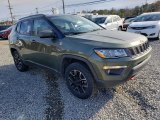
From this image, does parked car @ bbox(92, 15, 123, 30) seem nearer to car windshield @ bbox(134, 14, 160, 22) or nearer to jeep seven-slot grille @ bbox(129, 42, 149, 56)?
car windshield @ bbox(134, 14, 160, 22)

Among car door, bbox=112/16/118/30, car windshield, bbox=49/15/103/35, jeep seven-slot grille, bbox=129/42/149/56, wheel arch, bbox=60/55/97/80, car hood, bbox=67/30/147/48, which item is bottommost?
car door, bbox=112/16/118/30

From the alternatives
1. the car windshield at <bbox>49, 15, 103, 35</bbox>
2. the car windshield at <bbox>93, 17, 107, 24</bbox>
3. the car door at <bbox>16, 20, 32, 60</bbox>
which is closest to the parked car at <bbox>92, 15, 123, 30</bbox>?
the car windshield at <bbox>93, 17, 107, 24</bbox>

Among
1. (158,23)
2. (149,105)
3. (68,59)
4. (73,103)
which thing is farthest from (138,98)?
(158,23)

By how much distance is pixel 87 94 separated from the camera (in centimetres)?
411

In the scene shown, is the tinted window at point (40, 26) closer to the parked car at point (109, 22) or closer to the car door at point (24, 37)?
the car door at point (24, 37)

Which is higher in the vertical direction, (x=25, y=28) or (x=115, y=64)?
(x=25, y=28)

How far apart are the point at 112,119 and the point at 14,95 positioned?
97.6 inches

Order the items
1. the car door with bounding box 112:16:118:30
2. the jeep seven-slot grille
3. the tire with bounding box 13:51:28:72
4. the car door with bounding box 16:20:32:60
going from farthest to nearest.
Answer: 1. the car door with bounding box 112:16:118:30
2. the tire with bounding box 13:51:28:72
3. the car door with bounding box 16:20:32:60
4. the jeep seven-slot grille

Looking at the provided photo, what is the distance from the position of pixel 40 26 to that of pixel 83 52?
1846 mm

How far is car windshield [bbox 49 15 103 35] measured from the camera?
4.59 m

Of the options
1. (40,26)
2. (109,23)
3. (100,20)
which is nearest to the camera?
(40,26)

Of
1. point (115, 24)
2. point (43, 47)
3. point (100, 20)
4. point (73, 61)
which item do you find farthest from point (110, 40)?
point (115, 24)

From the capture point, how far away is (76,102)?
4.17 meters

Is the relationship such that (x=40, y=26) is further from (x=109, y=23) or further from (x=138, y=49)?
(x=109, y=23)
